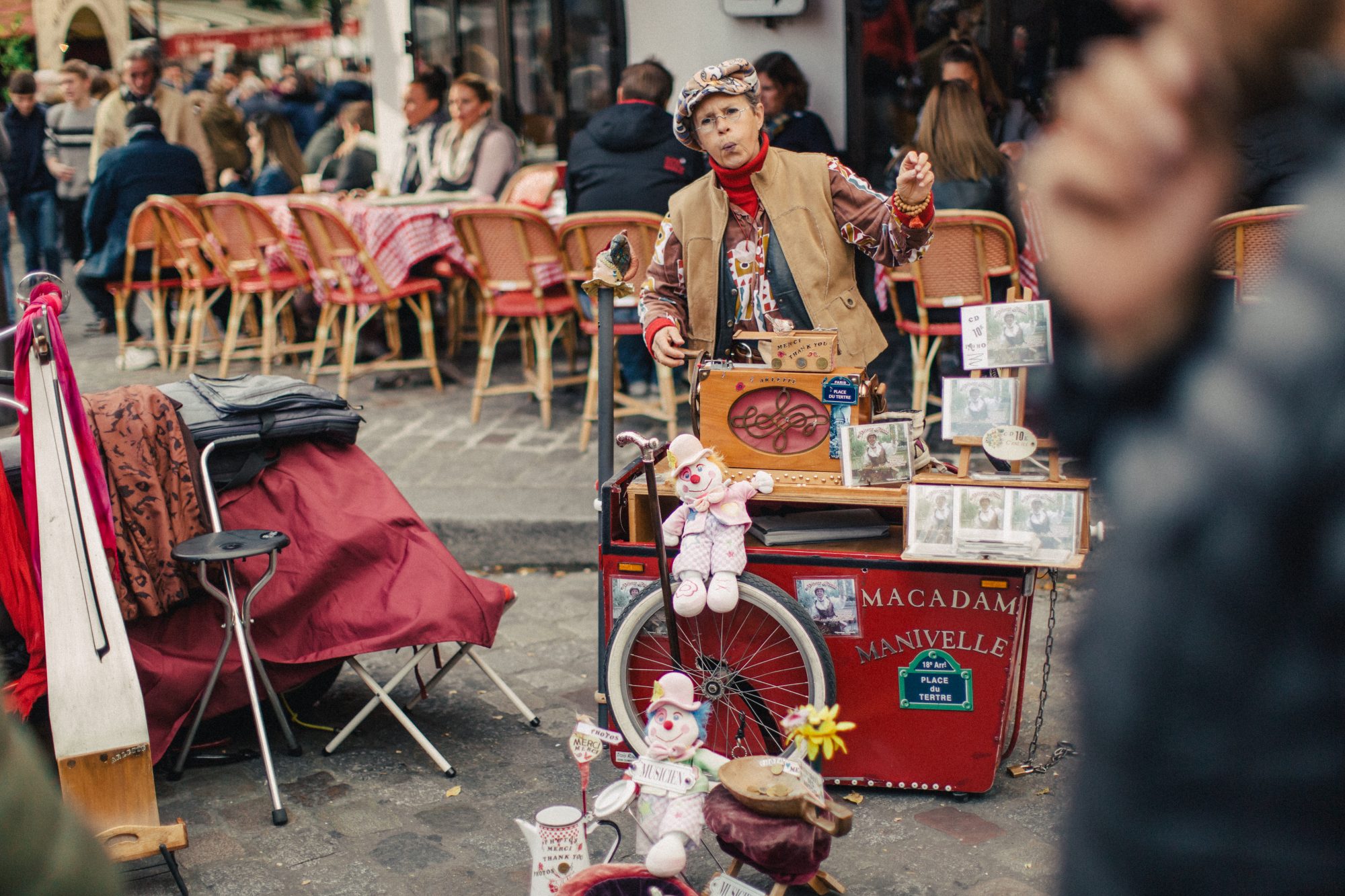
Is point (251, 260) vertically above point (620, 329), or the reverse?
point (251, 260)

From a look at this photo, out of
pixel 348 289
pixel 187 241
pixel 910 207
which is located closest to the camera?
pixel 910 207

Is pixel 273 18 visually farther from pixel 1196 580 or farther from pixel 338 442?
pixel 1196 580

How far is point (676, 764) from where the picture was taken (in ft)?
10.3

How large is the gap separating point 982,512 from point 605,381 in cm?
110

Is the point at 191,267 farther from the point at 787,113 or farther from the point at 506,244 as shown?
the point at 787,113

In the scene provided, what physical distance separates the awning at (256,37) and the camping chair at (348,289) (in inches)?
861

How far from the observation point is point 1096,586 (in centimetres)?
91

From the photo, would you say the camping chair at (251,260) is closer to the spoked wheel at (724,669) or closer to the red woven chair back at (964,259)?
the red woven chair back at (964,259)

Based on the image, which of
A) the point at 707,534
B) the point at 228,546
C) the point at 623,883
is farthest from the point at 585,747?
the point at 228,546

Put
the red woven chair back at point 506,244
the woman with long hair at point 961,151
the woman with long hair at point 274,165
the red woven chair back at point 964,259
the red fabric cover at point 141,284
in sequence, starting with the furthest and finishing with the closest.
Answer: the woman with long hair at point 274,165 → the red fabric cover at point 141,284 → the red woven chair back at point 506,244 → the woman with long hair at point 961,151 → the red woven chair back at point 964,259

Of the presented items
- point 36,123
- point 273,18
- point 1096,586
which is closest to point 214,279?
point 36,123

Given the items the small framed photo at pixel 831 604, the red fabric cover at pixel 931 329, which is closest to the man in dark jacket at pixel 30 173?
the red fabric cover at pixel 931 329

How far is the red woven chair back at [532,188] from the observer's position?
27.2 ft

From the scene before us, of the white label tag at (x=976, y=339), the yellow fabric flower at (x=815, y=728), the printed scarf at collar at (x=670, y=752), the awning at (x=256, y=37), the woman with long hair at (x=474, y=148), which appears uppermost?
the awning at (x=256, y=37)
